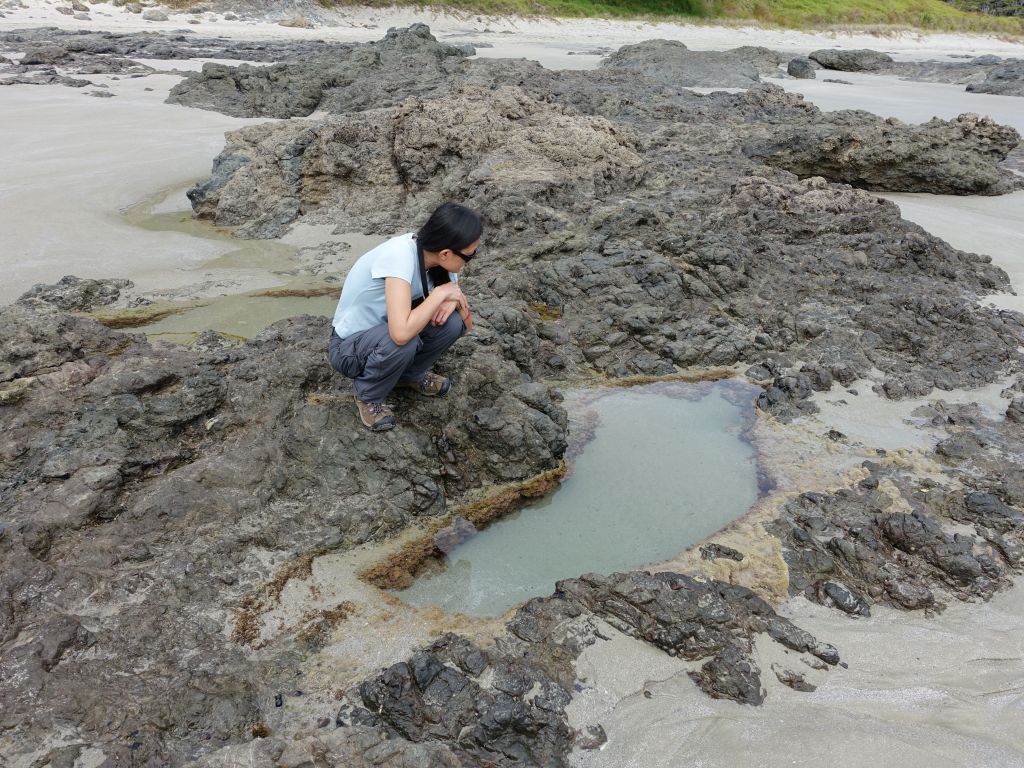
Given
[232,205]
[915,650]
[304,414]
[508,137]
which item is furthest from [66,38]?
[915,650]

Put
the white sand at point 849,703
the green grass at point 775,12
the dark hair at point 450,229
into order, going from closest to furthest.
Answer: the white sand at point 849,703
the dark hair at point 450,229
the green grass at point 775,12

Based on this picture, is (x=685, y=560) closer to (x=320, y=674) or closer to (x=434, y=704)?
(x=434, y=704)

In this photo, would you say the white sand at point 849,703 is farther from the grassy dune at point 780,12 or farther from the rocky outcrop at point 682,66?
the grassy dune at point 780,12

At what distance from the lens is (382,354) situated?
306 centimetres

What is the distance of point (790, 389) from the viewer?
170 inches

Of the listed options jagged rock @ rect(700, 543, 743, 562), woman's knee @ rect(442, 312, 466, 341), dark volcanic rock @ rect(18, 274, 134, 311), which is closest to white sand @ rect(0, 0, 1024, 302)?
dark volcanic rock @ rect(18, 274, 134, 311)

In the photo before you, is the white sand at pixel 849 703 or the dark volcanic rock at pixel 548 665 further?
the dark volcanic rock at pixel 548 665

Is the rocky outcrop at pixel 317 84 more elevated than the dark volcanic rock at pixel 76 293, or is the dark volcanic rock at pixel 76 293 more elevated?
the rocky outcrop at pixel 317 84

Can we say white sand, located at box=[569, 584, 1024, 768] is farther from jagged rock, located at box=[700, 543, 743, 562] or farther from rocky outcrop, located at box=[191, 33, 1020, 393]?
rocky outcrop, located at box=[191, 33, 1020, 393]

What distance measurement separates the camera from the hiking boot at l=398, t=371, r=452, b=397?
3514mm

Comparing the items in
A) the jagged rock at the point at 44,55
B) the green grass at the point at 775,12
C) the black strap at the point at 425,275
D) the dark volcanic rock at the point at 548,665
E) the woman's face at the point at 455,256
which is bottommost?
the dark volcanic rock at the point at 548,665

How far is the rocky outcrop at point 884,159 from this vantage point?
309 inches

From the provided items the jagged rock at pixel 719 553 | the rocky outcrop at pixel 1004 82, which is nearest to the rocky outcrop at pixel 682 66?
the rocky outcrop at pixel 1004 82

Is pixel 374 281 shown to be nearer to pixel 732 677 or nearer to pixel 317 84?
pixel 732 677
